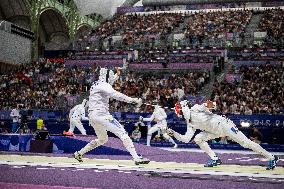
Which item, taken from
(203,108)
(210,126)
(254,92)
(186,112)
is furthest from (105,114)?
(254,92)

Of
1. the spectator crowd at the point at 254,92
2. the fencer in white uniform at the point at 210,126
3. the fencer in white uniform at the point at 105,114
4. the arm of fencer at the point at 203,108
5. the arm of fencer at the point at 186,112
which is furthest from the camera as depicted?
the spectator crowd at the point at 254,92

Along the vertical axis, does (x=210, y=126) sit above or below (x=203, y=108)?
below

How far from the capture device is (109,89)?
31.2 ft

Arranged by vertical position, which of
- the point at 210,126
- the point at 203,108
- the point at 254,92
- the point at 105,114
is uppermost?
the point at 254,92

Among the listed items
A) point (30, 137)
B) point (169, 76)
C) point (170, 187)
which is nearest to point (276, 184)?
point (170, 187)


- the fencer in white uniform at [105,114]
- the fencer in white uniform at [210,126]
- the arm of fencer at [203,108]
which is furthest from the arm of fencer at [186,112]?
the fencer in white uniform at [105,114]

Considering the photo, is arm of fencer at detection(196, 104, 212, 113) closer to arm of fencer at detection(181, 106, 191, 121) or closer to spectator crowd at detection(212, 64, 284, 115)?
arm of fencer at detection(181, 106, 191, 121)

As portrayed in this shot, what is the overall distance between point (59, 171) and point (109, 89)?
227 centimetres

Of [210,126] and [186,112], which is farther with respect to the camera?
[186,112]

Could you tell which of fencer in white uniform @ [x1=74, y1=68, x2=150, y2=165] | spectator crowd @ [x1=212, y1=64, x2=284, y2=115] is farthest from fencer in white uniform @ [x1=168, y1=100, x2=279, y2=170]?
spectator crowd @ [x1=212, y1=64, x2=284, y2=115]

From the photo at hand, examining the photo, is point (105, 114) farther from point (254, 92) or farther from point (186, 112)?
point (254, 92)

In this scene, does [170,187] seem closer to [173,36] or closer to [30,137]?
[30,137]

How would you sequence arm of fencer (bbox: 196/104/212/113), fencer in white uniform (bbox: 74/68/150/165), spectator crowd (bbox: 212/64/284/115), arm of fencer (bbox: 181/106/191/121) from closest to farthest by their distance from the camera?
arm of fencer (bbox: 196/104/212/113) → fencer in white uniform (bbox: 74/68/150/165) → arm of fencer (bbox: 181/106/191/121) → spectator crowd (bbox: 212/64/284/115)

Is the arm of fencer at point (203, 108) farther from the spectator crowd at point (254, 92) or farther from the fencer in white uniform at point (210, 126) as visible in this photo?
the spectator crowd at point (254, 92)
